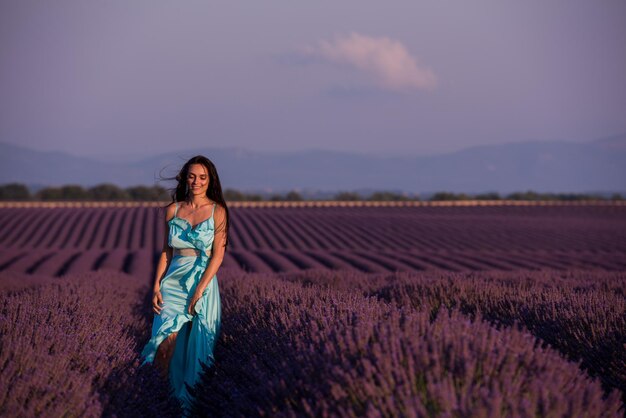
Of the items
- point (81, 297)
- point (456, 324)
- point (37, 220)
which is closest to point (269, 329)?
point (456, 324)

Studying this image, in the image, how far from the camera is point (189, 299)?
187 inches

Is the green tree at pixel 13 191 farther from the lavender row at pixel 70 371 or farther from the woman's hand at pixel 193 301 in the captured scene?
the lavender row at pixel 70 371

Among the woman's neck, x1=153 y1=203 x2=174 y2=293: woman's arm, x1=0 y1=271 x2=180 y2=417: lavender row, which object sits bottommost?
x1=0 y1=271 x2=180 y2=417: lavender row

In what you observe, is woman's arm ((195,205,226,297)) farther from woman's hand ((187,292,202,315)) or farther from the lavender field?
the lavender field

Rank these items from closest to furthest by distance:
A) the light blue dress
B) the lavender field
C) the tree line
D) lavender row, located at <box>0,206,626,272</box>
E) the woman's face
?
the lavender field < the light blue dress < the woman's face < lavender row, located at <box>0,206,626,272</box> < the tree line

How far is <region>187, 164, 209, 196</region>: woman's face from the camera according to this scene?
15.6 feet

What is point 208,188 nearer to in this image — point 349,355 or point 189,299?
point 189,299

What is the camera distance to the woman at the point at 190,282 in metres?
4.65

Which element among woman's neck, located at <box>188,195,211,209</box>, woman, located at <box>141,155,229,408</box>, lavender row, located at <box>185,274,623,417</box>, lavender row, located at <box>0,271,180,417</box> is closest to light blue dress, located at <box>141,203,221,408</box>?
woman, located at <box>141,155,229,408</box>

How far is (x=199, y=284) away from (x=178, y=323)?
10.8 inches

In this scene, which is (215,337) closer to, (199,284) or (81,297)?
(199,284)

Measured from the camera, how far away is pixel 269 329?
4188 millimetres

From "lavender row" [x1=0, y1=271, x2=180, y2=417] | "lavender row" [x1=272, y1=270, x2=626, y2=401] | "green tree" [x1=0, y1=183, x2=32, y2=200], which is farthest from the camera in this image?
"green tree" [x1=0, y1=183, x2=32, y2=200]

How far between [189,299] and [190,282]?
0.11 metres
